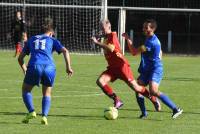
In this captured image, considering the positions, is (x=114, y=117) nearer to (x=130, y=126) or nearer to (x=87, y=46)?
(x=130, y=126)

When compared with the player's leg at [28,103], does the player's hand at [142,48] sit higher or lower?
higher

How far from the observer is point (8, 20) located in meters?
40.6

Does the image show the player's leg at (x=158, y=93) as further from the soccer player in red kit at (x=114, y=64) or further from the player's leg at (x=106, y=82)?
the player's leg at (x=106, y=82)

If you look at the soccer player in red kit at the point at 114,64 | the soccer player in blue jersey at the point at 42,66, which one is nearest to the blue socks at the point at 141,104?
the soccer player in red kit at the point at 114,64

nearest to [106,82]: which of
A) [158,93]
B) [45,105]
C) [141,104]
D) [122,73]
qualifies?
[122,73]

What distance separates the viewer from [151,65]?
12.3 meters

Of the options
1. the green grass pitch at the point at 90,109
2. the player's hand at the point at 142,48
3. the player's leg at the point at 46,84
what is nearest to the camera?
the green grass pitch at the point at 90,109

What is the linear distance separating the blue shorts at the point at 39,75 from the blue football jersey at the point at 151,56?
2.00m

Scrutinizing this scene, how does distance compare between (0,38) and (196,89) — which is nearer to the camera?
(196,89)

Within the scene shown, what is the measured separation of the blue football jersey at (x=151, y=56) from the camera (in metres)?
12.1

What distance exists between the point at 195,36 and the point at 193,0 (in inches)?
99.0

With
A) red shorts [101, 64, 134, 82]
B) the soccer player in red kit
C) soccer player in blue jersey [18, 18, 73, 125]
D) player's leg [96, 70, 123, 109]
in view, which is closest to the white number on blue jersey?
soccer player in blue jersey [18, 18, 73, 125]

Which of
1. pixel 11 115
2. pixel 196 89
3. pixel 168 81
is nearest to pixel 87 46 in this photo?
pixel 168 81

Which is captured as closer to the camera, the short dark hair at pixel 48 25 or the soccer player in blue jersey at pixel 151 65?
the short dark hair at pixel 48 25
